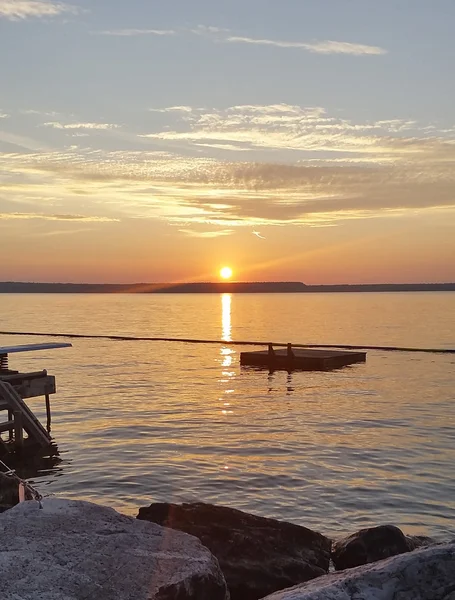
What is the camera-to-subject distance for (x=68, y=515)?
796 cm

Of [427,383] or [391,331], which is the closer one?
[427,383]

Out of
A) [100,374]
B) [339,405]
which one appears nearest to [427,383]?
[339,405]

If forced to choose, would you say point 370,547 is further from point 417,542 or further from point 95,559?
point 95,559

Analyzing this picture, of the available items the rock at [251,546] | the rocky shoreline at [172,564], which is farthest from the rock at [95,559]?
the rock at [251,546]

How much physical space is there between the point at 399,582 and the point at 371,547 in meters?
6.00

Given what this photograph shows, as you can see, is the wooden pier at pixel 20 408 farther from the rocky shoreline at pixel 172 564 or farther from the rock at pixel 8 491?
the rocky shoreline at pixel 172 564

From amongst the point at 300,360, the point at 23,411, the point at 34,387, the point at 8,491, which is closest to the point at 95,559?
the point at 8,491

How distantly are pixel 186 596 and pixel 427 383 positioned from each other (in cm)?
3961

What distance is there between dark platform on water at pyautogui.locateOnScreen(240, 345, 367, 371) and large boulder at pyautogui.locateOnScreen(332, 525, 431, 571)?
36.4 meters

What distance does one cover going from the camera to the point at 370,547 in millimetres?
11422

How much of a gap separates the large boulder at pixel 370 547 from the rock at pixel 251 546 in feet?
1.18

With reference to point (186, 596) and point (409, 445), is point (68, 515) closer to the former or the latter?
point (186, 596)

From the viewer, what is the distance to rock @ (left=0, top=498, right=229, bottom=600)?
6.53 metres

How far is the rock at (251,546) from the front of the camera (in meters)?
9.95
